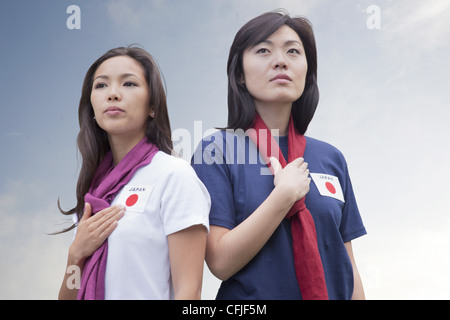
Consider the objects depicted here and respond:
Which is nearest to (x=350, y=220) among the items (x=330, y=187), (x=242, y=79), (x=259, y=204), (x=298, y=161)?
(x=330, y=187)

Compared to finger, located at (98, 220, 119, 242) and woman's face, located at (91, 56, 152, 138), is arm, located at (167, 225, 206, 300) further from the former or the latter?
woman's face, located at (91, 56, 152, 138)

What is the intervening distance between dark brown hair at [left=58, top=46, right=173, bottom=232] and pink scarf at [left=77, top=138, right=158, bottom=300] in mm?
57

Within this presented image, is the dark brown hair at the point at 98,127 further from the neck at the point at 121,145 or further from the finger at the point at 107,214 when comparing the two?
the finger at the point at 107,214

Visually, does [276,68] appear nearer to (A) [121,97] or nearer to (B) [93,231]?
(A) [121,97]

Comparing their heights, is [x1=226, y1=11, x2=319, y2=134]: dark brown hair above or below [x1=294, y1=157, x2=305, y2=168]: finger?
above

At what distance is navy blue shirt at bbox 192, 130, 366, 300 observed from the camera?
287 centimetres

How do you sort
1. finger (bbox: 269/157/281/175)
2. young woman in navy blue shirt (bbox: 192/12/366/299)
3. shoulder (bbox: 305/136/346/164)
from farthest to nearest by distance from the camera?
shoulder (bbox: 305/136/346/164)
finger (bbox: 269/157/281/175)
young woman in navy blue shirt (bbox: 192/12/366/299)

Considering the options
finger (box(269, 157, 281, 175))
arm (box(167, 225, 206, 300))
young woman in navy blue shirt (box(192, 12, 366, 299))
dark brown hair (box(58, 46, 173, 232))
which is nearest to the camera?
arm (box(167, 225, 206, 300))

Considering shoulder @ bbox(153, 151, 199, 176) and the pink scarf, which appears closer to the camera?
the pink scarf

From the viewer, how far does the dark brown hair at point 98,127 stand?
123 inches

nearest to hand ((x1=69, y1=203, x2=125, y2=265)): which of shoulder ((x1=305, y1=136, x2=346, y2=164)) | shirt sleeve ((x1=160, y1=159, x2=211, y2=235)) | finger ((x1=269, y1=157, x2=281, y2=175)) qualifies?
shirt sleeve ((x1=160, y1=159, x2=211, y2=235))

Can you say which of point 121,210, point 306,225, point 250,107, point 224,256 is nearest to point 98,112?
point 121,210

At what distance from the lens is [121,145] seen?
3.21 m

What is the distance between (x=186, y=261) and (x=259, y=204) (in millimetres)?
525
